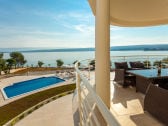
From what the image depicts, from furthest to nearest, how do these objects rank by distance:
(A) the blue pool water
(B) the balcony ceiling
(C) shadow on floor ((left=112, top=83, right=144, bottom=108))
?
(A) the blue pool water, (B) the balcony ceiling, (C) shadow on floor ((left=112, top=83, right=144, bottom=108))

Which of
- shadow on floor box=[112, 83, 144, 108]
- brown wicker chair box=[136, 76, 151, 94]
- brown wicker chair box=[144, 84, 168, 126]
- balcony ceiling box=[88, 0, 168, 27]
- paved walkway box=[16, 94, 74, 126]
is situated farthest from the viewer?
balcony ceiling box=[88, 0, 168, 27]

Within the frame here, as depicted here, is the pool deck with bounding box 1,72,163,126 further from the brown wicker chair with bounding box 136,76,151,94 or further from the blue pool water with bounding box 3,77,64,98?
the blue pool water with bounding box 3,77,64,98

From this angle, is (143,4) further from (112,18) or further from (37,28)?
(37,28)

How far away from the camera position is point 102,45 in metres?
2.78

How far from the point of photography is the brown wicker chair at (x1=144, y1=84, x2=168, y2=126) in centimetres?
185

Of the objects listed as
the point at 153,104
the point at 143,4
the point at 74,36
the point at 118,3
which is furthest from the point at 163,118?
the point at 74,36

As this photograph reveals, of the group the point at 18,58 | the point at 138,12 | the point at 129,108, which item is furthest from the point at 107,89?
the point at 18,58

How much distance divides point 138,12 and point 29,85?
775 cm

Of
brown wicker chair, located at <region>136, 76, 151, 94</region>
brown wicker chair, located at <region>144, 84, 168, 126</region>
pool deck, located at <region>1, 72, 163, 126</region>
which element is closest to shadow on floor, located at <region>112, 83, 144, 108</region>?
pool deck, located at <region>1, 72, 163, 126</region>

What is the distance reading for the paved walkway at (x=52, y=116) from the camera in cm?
326

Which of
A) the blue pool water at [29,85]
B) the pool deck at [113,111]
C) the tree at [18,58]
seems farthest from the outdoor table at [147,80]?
the tree at [18,58]

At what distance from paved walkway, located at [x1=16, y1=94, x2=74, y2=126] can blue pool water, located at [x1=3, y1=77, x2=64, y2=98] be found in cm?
559

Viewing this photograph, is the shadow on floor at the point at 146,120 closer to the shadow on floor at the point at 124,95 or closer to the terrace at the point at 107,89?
the terrace at the point at 107,89

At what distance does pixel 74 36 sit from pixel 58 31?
8.07ft
